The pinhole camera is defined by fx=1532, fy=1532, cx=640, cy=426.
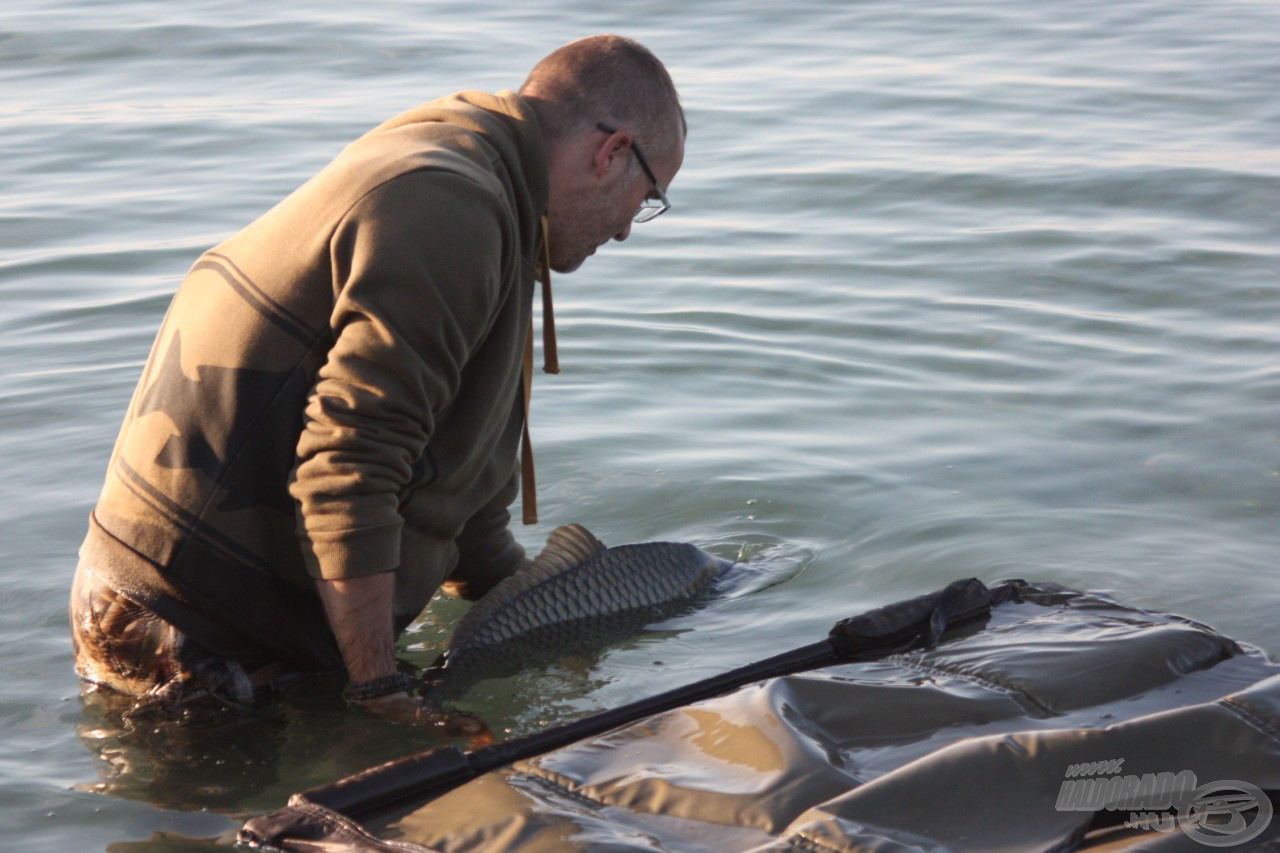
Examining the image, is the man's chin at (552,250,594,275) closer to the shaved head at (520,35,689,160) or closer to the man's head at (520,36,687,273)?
the man's head at (520,36,687,273)

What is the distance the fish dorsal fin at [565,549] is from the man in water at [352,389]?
0.41 meters

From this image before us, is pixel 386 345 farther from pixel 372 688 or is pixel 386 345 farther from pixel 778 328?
pixel 778 328

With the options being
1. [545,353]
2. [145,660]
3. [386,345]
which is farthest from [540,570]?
[386,345]

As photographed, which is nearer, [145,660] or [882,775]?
[882,775]

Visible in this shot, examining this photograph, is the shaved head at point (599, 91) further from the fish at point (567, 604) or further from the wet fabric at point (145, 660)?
the wet fabric at point (145, 660)

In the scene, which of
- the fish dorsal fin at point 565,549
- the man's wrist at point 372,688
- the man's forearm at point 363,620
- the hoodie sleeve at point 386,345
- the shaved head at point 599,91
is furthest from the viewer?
the fish dorsal fin at point 565,549

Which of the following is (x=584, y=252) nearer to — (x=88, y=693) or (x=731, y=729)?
(x=731, y=729)

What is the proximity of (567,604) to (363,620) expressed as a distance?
0.96 metres

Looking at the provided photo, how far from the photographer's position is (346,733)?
3.89 metres

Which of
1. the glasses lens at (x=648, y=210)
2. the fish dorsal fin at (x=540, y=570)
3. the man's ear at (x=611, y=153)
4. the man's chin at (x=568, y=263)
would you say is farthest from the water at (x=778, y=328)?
the man's ear at (x=611, y=153)

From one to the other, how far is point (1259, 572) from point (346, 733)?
3.02 meters

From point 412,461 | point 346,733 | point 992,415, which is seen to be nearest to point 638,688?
point 346,733

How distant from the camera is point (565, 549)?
445cm

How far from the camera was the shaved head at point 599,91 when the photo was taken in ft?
12.4
